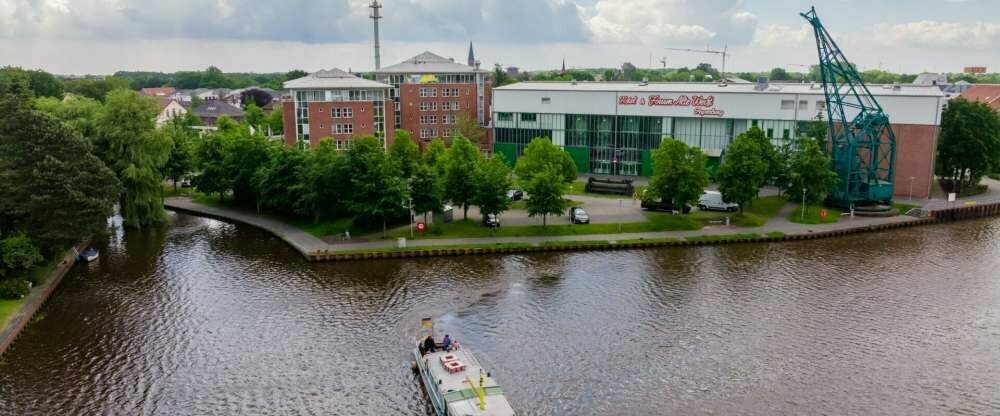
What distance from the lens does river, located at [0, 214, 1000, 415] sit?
2980 centimetres

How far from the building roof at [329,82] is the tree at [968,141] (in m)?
54.7

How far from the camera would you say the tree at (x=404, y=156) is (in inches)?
2232

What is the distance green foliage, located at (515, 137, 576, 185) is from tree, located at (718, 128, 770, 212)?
488 inches

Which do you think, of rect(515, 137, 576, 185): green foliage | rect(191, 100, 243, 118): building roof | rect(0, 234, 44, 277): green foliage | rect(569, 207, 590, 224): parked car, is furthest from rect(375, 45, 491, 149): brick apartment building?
rect(191, 100, 243, 118): building roof

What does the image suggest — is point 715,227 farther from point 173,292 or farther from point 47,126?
point 47,126

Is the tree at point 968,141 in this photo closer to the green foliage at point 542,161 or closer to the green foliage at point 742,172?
the green foliage at point 742,172

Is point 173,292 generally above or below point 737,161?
below

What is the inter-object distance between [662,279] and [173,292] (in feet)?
91.5

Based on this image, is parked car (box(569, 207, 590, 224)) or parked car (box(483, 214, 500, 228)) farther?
parked car (box(569, 207, 590, 224))

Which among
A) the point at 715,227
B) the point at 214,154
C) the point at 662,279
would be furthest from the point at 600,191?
the point at 214,154

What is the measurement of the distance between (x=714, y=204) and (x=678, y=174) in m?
6.80

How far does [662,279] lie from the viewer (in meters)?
44.8

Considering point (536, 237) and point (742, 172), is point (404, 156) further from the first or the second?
point (742, 172)

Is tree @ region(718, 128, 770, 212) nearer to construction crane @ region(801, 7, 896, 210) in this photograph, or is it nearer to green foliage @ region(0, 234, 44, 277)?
construction crane @ region(801, 7, 896, 210)
